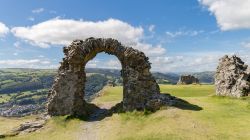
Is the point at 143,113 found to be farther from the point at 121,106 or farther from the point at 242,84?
the point at 242,84

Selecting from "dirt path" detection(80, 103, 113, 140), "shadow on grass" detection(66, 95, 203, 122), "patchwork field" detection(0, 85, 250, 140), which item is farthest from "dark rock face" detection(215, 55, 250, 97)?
"dirt path" detection(80, 103, 113, 140)

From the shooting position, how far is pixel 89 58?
60.0 meters

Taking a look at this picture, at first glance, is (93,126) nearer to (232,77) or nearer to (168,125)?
(168,125)

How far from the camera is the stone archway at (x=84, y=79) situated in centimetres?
5381

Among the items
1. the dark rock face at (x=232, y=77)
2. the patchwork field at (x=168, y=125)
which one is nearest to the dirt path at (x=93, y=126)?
the patchwork field at (x=168, y=125)

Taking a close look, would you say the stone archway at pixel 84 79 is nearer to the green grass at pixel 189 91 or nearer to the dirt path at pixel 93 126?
the dirt path at pixel 93 126

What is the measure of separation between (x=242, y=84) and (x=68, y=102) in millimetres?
30314

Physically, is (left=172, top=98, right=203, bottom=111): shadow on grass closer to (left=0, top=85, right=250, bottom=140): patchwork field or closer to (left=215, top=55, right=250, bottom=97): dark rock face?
(left=0, top=85, right=250, bottom=140): patchwork field

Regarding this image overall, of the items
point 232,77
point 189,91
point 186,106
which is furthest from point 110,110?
point 189,91

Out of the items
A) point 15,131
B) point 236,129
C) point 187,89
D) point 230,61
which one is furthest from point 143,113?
point 187,89

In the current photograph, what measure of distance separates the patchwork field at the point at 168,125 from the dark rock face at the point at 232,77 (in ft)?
11.0

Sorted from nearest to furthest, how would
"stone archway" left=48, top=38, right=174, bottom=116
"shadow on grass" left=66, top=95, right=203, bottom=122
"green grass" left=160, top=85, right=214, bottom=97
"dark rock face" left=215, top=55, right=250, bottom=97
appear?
"shadow on grass" left=66, top=95, right=203, bottom=122, "stone archway" left=48, top=38, right=174, bottom=116, "dark rock face" left=215, top=55, right=250, bottom=97, "green grass" left=160, top=85, right=214, bottom=97

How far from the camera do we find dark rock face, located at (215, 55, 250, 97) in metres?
60.5

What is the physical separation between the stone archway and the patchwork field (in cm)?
247
